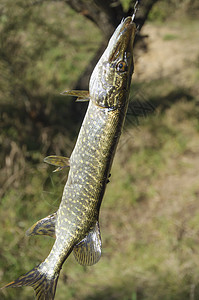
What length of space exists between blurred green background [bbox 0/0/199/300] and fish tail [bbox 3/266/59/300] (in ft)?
4.24

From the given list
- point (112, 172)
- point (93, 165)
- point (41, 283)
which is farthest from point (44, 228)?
point (112, 172)

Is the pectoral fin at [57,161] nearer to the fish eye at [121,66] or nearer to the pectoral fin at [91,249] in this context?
the pectoral fin at [91,249]

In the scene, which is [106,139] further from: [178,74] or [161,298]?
[178,74]

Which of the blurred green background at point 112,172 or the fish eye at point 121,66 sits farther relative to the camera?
the blurred green background at point 112,172

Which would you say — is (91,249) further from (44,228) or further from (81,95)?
(81,95)

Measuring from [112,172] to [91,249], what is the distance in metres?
2.67

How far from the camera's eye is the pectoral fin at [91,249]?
1039 millimetres

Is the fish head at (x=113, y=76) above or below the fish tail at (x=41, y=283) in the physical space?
above

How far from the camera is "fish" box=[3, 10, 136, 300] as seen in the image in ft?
3.40

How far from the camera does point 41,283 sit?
106 cm

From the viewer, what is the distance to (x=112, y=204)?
360 cm

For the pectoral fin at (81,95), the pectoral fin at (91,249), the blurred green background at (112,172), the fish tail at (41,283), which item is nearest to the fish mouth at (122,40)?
the pectoral fin at (81,95)

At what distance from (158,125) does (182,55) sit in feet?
4.74

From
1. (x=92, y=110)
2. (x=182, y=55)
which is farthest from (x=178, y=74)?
(x=92, y=110)
